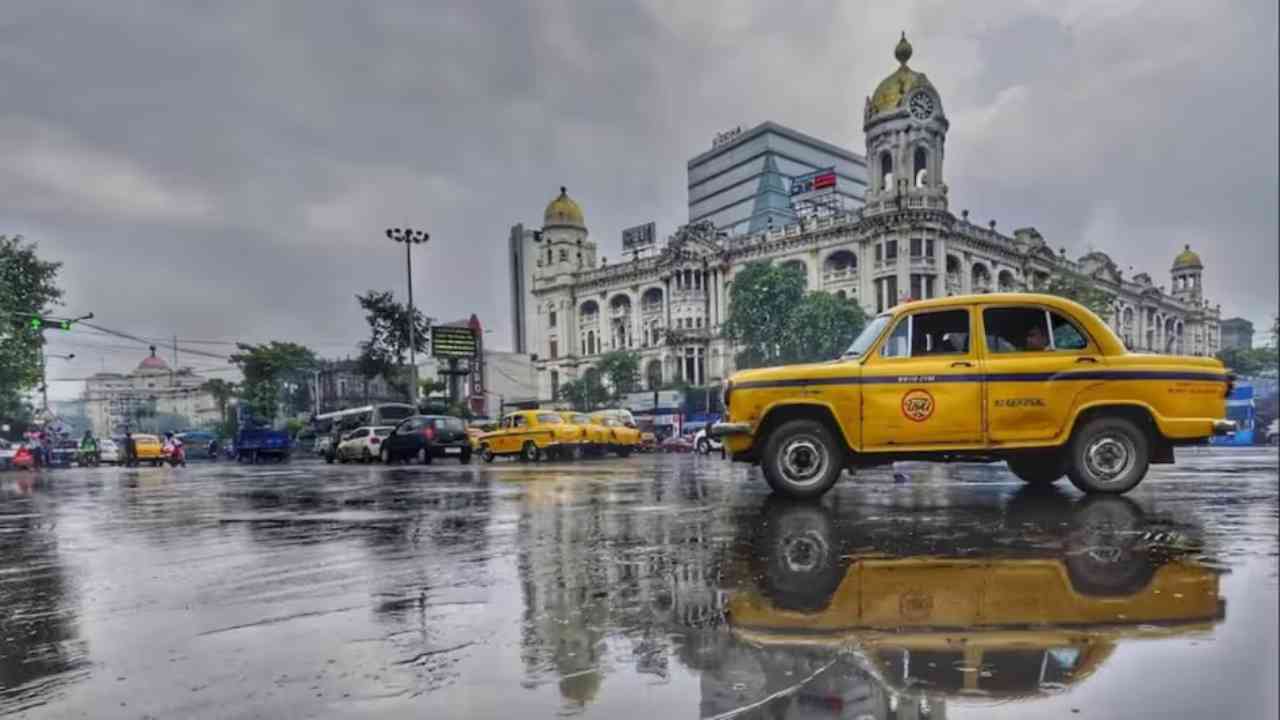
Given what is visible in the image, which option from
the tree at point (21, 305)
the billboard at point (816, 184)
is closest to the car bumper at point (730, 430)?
the tree at point (21, 305)

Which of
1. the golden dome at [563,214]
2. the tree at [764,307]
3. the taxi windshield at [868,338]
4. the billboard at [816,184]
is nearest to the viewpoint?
the taxi windshield at [868,338]

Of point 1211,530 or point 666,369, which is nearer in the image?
point 1211,530

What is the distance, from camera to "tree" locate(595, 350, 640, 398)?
71875 mm

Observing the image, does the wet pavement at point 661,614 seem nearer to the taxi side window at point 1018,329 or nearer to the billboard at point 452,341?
the taxi side window at point 1018,329

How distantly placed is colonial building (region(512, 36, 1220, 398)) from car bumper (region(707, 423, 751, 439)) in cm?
5631

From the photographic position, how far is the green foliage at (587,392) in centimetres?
7300

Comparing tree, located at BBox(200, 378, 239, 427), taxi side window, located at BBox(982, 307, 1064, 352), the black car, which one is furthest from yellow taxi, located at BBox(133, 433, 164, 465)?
tree, located at BBox(200, 378, 239, 427)

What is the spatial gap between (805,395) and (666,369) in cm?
7164

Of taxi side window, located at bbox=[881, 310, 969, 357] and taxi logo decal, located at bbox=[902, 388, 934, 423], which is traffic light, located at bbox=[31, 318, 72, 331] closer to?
taxi side window, located at bbox=[881, 310, 969, 357]

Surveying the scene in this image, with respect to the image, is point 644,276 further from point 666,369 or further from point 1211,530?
point 1211,530

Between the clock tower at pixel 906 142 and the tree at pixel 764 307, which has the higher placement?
the clock tower at pixel 906 142

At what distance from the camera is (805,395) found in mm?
7066

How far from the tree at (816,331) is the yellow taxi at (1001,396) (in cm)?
4040

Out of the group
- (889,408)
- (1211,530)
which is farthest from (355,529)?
(1211,530)
